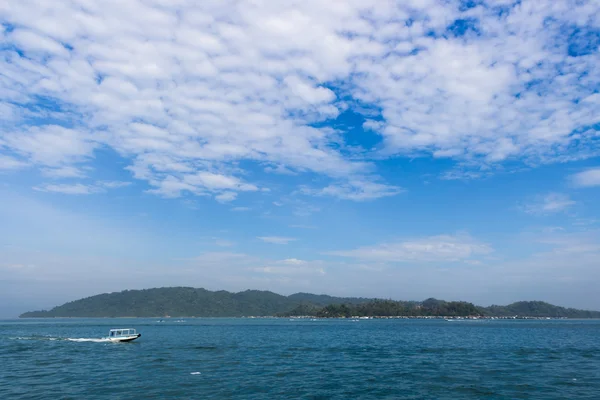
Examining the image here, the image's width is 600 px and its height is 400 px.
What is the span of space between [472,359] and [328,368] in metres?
23.9

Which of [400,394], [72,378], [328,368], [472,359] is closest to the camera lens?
[400,394]

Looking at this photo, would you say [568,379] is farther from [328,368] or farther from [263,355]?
[263,355]

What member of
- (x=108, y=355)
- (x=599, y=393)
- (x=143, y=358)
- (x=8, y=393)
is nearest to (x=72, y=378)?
(x=8, y=393)

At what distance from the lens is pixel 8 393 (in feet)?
124

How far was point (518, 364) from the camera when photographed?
56.5m

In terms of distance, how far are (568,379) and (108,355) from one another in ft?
213

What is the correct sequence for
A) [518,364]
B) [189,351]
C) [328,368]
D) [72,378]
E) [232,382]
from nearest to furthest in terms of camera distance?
[232,382] < [72,378] < [328,368] < [518,364] < [189,351]

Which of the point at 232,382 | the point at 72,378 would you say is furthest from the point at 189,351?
the point at 232,382

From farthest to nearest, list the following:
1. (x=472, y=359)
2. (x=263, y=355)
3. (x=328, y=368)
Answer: (x=263, y=355), (x=472, y=359), (x=328, y=368)

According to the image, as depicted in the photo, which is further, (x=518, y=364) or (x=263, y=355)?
(x=263, y=355)

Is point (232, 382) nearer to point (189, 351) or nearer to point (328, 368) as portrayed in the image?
point (328, 368)

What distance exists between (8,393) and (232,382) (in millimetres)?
20210

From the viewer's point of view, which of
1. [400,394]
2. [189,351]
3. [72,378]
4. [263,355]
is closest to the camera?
[400,394]

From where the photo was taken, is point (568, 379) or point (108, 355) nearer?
point (568, 379)
